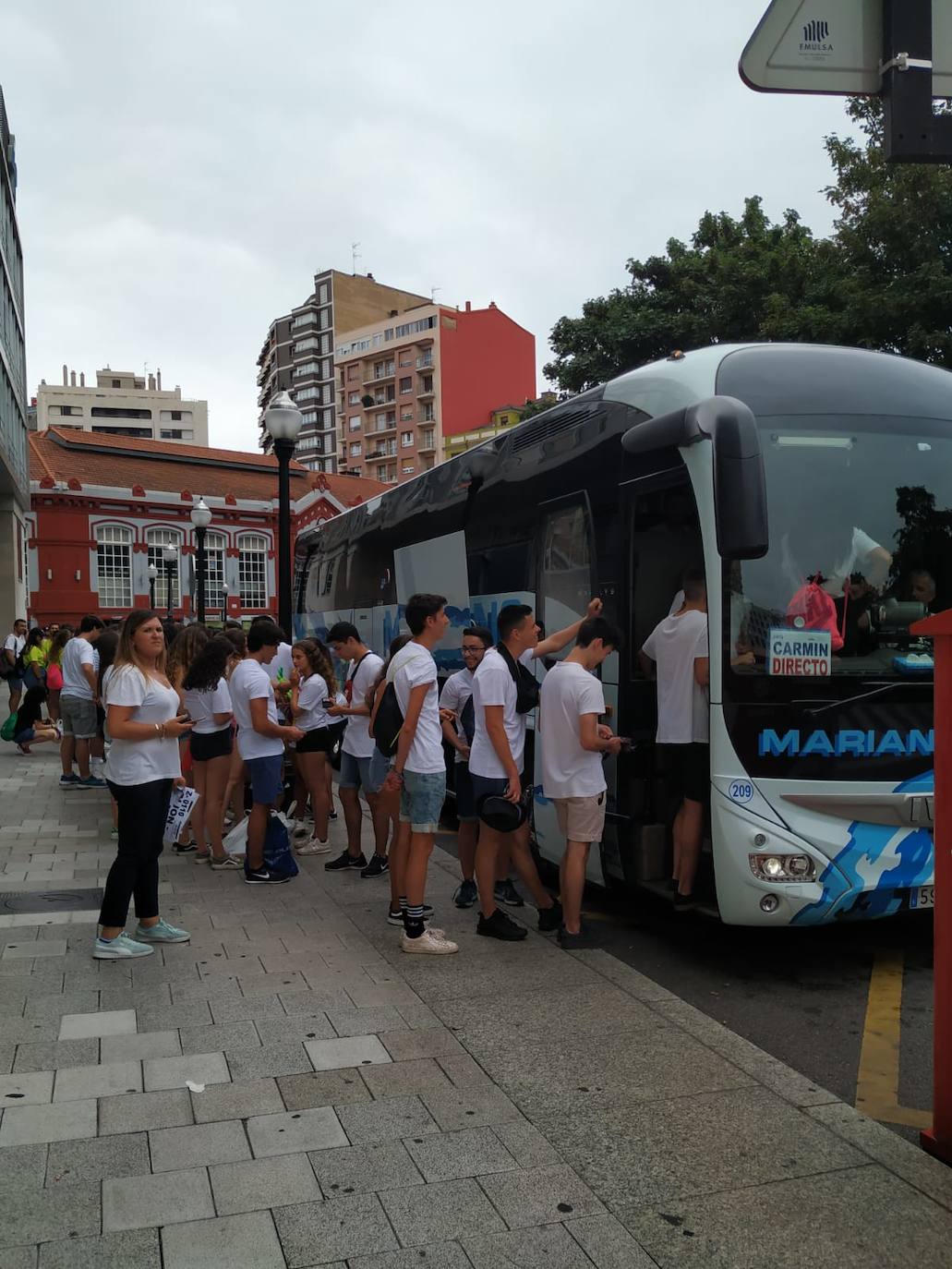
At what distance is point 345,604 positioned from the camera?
561 inches

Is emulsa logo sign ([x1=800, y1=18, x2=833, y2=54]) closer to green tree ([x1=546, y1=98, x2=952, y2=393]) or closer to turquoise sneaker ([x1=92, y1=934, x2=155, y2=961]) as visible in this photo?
turquoise sneaker ([x1=92, y1=934, x2=155, y2=961])

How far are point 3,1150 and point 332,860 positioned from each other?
14.9 feet

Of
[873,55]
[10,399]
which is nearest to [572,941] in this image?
[873,55]

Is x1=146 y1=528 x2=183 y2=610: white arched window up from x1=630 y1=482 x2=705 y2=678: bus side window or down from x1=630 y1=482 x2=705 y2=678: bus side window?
up

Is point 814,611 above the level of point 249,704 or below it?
above

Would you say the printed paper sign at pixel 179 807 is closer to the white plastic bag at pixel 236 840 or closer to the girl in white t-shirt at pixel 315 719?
the white plastic bag at pixel 236 840

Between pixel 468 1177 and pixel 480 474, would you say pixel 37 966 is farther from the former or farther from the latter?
pixel 480 474

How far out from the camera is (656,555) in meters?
6.06

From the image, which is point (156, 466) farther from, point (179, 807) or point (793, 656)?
point (793, 656)

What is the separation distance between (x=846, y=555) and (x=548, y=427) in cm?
285

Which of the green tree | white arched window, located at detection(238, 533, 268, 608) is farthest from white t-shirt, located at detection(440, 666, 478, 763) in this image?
white arched window, located at detection(238, 533, 268, 608)

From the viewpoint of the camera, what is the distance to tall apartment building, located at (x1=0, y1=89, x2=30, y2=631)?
30844mm

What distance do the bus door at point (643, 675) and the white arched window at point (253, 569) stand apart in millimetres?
48987

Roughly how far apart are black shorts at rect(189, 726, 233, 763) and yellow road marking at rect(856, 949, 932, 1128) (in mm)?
4483
